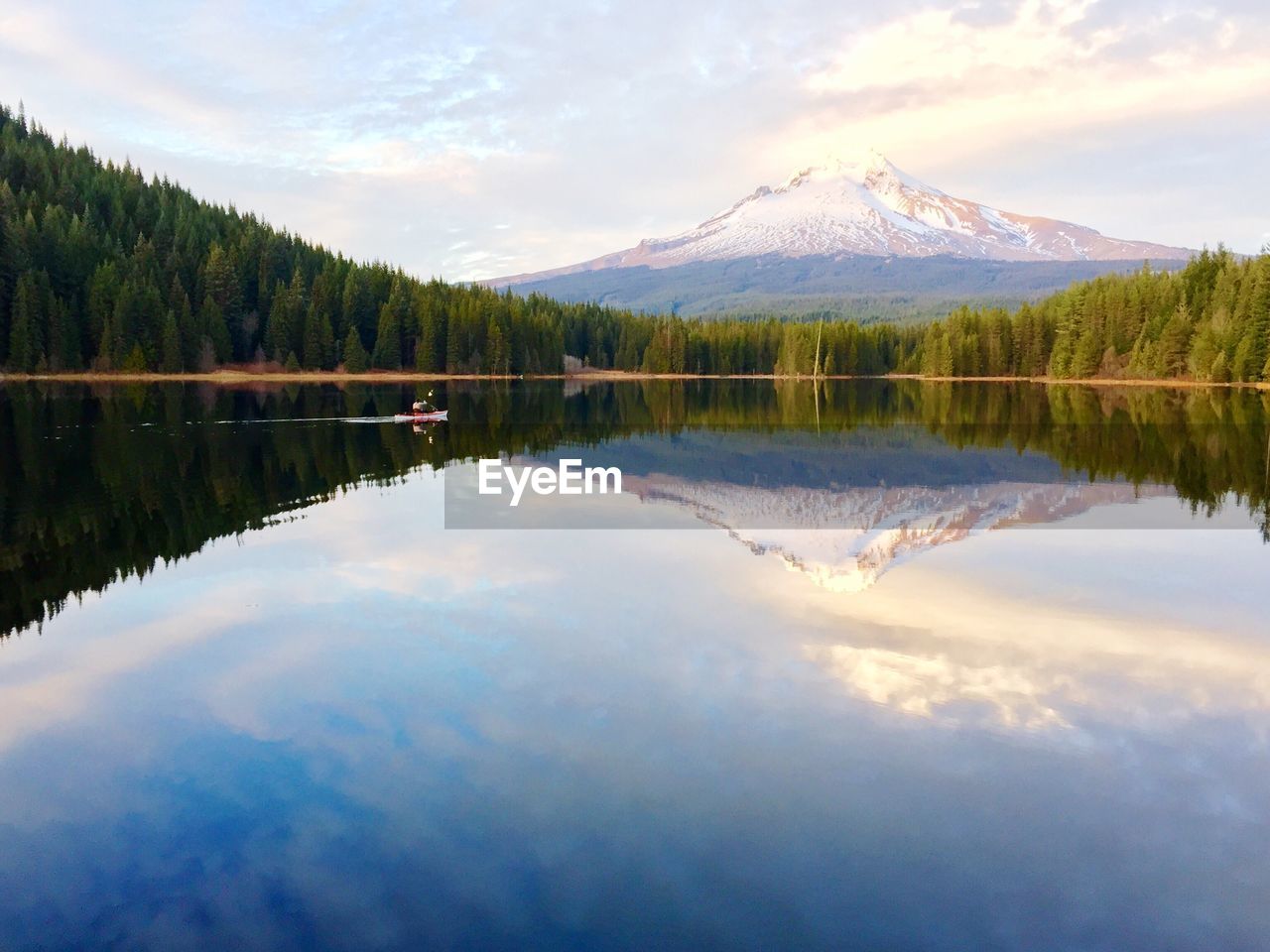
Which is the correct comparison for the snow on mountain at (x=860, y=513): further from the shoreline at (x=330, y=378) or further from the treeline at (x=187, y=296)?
the treeline at (x=187, y=296)

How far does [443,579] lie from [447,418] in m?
45.3

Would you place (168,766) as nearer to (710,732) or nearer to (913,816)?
(710,732)

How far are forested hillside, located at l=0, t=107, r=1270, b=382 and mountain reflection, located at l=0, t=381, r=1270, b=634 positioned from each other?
59.5 metres

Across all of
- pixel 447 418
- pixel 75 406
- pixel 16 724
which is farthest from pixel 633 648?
pixel 75 406

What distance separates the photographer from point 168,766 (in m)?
10.6

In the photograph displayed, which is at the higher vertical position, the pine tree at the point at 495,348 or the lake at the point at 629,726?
the pine tree at the point at 495,348

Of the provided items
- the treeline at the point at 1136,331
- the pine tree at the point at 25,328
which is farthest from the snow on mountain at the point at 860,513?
the pine tree at the point at 25,328

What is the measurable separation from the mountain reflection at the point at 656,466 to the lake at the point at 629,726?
0.33m

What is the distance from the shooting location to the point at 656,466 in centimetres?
3812

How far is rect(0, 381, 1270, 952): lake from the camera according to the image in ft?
26.4

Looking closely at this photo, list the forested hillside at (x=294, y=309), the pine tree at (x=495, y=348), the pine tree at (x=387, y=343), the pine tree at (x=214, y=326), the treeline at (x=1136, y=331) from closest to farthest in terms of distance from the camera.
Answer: the treeline at (x=1136, y=331)
the forested hillside at (x=294, y=309)
the pine tree at (x=214, y=326)
the pine tree at (x=387, y=343)
the pine tree at (x=495, y=348)

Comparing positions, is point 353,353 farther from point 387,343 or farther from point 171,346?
point 171,346

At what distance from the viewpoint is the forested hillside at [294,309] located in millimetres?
118875

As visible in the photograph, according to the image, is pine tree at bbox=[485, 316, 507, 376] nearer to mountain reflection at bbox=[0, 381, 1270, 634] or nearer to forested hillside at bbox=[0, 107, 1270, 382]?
forested hillside at bbox=[0, 107, 1270, 382]
